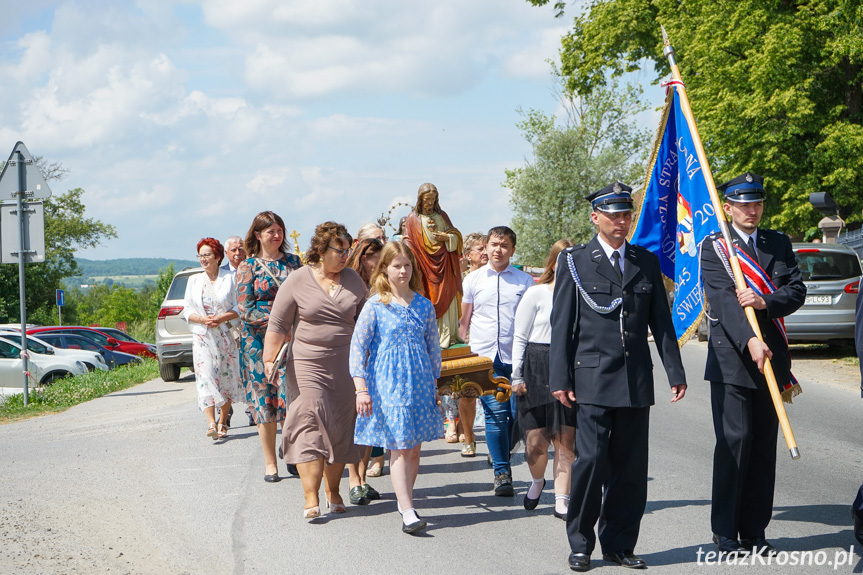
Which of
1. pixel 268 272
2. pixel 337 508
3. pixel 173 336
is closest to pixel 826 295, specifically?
pixel 268 272

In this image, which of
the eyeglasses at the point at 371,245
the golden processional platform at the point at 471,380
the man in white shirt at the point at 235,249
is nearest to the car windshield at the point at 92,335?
the man in white shirt at the point at 235,249

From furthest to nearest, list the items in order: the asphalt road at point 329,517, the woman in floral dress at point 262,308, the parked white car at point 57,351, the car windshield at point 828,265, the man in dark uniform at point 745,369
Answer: the parked white car at point 57,351, the car windshield at point 828,265, the woman in floral dress at point 262,308, the asphalt road at point 329,517, the man in dark uniform at point 745,369

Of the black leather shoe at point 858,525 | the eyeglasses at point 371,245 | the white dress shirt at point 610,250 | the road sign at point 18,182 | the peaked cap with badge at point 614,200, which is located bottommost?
the black leather shoe at point 858,525

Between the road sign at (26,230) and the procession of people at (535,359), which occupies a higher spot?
the road sign at (26,230)

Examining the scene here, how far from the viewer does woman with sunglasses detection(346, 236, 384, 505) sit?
7.03m

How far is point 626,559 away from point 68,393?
11.6 m

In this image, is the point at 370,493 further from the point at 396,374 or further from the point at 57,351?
the point at 57,351

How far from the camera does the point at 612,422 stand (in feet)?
17.3

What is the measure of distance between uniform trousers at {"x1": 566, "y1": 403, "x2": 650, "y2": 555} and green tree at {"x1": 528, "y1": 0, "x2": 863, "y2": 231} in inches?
769

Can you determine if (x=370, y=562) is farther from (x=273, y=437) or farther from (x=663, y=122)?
(x=663, y=122)

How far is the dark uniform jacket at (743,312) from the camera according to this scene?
5.25 meters

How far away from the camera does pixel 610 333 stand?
523cm

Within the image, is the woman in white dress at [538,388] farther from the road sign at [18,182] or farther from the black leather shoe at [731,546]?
the road sign at [18,182]

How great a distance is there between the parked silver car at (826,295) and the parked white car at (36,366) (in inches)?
536
